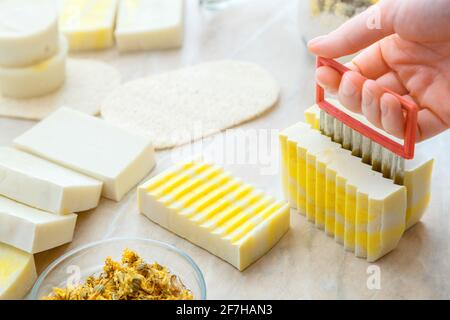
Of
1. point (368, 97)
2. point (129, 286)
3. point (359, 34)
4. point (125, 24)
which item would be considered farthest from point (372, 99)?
point (125, 24)

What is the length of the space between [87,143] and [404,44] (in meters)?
0.61

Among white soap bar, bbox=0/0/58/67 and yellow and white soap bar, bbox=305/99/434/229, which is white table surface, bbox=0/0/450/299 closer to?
yellow and white soap bar, bbox=305/99/434/229

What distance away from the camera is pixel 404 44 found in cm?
124

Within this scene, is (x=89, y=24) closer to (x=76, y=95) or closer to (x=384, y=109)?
(x=76, y=95)

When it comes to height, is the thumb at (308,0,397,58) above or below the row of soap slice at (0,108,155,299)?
above

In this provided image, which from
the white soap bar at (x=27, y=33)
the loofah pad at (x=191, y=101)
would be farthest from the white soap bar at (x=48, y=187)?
the white soap bar at (x=27, y=33)

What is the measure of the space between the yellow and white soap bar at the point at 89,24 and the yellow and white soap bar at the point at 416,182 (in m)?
0.80

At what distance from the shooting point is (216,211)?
1199 mm

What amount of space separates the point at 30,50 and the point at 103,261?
592 millimetres

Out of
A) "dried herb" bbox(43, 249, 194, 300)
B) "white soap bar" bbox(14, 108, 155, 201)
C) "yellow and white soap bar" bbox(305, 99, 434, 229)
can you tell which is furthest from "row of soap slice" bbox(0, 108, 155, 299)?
"yellow and white soap bar" bbox(305, 99, 434, 229)

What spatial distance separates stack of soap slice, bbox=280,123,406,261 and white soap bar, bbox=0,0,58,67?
64 centimetres

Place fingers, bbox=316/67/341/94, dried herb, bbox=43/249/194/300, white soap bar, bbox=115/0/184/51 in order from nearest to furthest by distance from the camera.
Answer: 1. dried herb, bbox=43/249/194/300
2. fingers, bbox=316/67/341/94
3. white soap bar, bbox=115/0/184/51

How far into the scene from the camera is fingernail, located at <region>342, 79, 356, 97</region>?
3.62ft

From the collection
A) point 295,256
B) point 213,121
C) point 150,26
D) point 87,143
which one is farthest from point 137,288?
point 150,26
